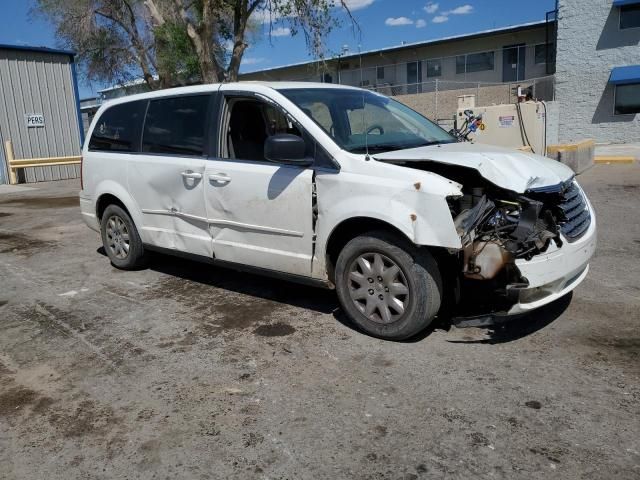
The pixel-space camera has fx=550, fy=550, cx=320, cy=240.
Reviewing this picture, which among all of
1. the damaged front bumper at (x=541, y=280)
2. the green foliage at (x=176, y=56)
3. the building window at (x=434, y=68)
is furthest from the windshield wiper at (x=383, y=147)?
the building window at (x=434, y=68)

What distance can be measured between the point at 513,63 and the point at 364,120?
2806 cm

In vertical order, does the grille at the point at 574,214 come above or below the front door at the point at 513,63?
below

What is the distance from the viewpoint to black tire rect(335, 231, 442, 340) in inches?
148

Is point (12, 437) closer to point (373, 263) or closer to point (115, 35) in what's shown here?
point (373, 263)

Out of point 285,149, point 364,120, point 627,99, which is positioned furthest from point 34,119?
point 627,99

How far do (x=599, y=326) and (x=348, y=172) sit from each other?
7.38ft

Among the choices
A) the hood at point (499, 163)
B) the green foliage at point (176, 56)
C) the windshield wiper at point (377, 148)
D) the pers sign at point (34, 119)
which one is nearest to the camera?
the hood at point (499, 163)

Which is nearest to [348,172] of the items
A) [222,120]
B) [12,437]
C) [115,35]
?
[222,120]

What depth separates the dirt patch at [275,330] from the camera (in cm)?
429

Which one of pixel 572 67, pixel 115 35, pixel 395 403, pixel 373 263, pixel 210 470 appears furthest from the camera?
pixel 115 35

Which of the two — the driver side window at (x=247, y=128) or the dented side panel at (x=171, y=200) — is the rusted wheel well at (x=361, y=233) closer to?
the driver side window at (x=247, y=128)

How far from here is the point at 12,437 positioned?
305 cm

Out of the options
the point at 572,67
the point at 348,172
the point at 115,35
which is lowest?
the point at 348,172

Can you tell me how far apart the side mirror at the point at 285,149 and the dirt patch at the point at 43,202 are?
9.24m
